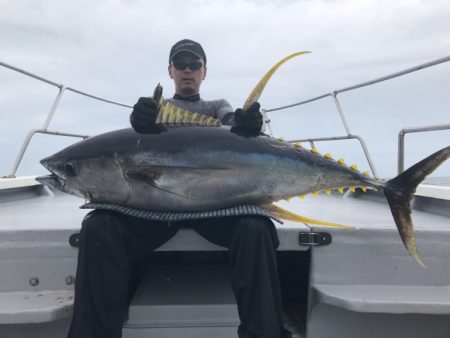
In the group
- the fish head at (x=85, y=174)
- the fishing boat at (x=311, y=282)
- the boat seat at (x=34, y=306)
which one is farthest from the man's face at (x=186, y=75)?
the boat seat at (x=34, y=306)

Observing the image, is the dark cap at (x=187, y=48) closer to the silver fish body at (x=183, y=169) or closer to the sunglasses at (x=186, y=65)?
the sunglasses at (x=186, y=65)

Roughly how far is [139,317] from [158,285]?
0.27 m

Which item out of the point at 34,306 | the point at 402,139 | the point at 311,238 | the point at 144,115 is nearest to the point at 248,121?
the point at 144,115

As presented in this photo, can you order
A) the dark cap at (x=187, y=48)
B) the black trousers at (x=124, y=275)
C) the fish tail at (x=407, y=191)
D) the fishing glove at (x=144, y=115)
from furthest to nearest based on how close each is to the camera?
the dark cap at (x=187, y=48)
the fishing glove at (x=144, y=115)
the fish tail at (x=407, y=191)
the black trousers at (x=124, y=275)

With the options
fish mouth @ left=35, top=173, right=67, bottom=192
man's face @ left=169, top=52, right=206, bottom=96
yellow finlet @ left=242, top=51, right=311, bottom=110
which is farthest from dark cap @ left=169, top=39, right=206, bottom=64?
fish mouth @ left=35, top=173, right=67, bottom=192

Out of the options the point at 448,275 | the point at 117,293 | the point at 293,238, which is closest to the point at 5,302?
the point at 117,293

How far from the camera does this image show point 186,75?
2.70 meters

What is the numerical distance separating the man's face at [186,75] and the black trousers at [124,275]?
4.69ft

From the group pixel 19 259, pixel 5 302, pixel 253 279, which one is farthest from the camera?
pixel 19 259

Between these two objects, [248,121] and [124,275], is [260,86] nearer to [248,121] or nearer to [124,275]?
[248,121]

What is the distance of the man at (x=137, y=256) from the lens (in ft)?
4.70

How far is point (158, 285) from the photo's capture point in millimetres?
1972

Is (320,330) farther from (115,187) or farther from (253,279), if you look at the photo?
(115,187)

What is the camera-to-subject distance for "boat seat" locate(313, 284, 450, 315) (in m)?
1.50
